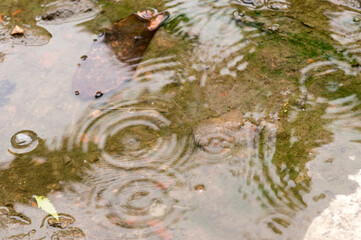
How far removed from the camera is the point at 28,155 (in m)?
2.86

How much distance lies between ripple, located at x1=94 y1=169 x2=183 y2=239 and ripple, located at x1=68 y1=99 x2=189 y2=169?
5.1 inches

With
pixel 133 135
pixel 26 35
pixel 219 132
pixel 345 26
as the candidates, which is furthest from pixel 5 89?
pixel 345 26

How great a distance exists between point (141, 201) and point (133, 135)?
0.62 m

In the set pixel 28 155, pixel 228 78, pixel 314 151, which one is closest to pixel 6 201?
pixel 28 155

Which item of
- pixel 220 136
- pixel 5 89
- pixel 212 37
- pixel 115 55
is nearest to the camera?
pixel 220 136

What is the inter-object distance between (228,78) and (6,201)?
2167 mm

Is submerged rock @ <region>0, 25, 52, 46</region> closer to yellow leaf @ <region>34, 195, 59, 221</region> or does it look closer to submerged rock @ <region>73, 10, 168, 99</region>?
submerged rock @ <region>73, 10, 168, 99</region>

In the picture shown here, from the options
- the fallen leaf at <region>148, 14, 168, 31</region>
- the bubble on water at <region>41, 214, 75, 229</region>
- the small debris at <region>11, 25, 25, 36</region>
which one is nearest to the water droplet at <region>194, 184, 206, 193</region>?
the bubble on water at <region>41, 214, 75, 229</region>

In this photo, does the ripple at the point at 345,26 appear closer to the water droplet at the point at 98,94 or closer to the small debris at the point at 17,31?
the water droplet at the point at 98,94

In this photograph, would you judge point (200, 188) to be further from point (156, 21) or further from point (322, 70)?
point (156, 21)

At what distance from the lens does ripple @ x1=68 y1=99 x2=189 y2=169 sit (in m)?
2.76

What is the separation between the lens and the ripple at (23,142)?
2.89 meters

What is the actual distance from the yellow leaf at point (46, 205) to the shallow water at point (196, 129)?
3 centimetres

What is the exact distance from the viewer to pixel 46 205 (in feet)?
8.45
